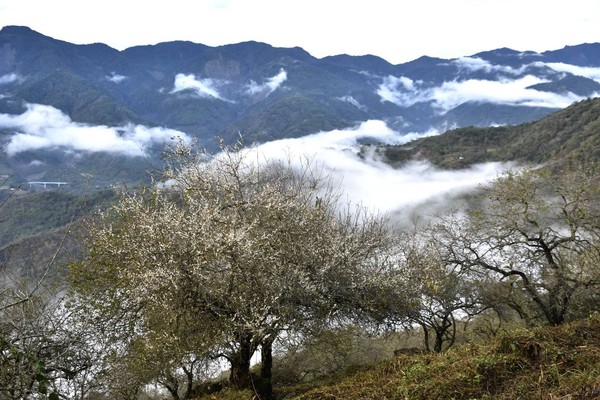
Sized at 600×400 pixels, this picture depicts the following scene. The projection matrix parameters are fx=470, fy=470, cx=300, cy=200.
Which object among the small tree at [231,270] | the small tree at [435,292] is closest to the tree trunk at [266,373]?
the small tree at [231,270]

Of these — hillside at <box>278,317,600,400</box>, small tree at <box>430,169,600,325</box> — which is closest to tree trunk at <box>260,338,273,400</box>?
hillside at <box>278,317,600,400</box>

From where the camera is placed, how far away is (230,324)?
39.5 feet

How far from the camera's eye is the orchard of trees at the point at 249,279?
1205 centimetres

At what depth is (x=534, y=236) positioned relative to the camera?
21.9m

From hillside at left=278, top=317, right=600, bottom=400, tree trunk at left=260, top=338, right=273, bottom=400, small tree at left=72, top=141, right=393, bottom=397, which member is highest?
small tree at left=72, top=141, right=393, bottom=397

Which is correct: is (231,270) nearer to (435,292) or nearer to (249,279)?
(249,279)

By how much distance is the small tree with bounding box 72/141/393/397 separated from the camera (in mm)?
12141

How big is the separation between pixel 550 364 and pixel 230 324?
810 centimetres

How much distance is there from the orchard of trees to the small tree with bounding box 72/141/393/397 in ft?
0.19

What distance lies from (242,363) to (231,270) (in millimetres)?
2691

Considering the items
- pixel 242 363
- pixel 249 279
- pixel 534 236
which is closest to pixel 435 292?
pixel 534 236

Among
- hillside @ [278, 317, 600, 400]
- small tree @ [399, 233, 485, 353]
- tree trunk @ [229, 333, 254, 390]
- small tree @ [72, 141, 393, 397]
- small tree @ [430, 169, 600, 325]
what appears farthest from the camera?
small tree @ [430, 169, 600, 325]

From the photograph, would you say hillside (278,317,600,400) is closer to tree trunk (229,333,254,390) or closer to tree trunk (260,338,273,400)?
tree trunk (260,338,273,400)

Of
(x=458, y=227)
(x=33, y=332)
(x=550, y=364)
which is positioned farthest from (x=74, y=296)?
(x=458, y=227)
